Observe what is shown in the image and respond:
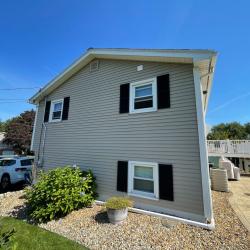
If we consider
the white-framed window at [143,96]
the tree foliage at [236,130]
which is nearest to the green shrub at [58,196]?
the white-framed window at [143,96]

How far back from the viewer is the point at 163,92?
6.23 metres

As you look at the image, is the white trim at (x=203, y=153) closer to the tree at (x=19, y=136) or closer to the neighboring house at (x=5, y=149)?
the tree at (x=19, y=136)

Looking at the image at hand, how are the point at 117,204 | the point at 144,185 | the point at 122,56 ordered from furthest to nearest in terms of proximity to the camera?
the point at 122,56, the point at 144,185, the point at 117,204

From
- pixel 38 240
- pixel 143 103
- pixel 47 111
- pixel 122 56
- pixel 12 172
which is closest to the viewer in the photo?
pixel 38 240

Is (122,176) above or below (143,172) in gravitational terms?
below

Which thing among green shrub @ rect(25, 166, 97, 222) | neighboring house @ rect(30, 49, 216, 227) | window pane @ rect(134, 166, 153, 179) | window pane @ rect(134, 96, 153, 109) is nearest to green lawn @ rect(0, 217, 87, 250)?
green shrub @ rect(25, 166, 97, 222)

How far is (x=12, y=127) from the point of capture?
3130 cm

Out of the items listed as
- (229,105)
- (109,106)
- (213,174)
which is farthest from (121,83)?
(229,105)

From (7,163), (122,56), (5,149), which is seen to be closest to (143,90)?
(122,56)

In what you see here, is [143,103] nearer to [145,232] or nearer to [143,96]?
→ [143,96]

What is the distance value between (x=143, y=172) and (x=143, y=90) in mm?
3161

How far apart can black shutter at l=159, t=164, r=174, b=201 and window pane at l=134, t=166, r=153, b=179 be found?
1.47 feet

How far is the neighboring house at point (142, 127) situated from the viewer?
5.36m

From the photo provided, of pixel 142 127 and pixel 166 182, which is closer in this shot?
pixel 166 182
